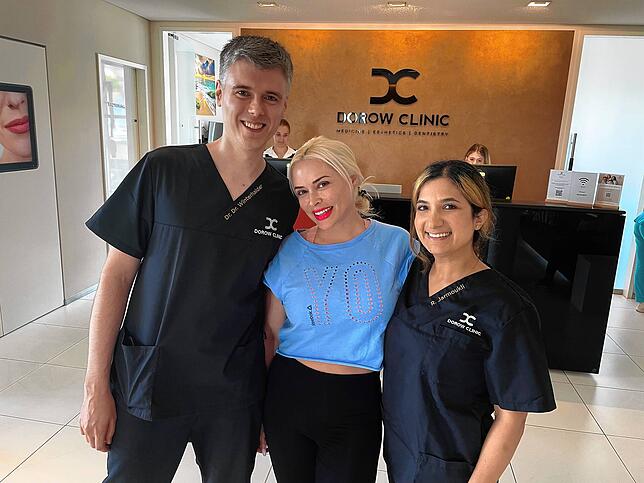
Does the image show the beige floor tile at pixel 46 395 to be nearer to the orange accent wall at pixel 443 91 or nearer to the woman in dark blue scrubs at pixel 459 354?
the woman in dark blue scrubs at pixel 459 354

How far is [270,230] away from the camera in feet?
4.58

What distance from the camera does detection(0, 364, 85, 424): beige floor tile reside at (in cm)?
277

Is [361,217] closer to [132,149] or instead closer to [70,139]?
[70,139]

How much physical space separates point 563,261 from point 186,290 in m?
2.92

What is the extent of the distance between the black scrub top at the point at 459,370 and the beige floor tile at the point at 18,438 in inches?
81.2

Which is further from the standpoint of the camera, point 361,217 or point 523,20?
point 523,20

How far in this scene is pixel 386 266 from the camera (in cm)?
137

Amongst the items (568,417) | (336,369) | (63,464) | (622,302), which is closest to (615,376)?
(568,417)

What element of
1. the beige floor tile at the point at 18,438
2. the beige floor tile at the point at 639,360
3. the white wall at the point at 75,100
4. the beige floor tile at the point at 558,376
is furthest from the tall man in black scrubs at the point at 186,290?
the beige floor tile at the point at 639,360

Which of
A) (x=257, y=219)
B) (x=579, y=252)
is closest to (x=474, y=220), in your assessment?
(x=257, y=219)

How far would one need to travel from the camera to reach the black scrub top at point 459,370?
116cm

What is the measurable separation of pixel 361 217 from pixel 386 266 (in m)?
0.21

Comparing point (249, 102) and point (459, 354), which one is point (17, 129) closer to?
point (249, 102)

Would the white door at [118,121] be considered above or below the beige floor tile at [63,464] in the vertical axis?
above
